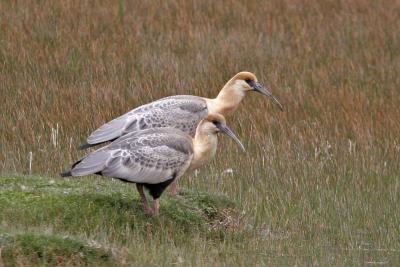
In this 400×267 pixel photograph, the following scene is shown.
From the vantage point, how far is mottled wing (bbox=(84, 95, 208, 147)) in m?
9.99

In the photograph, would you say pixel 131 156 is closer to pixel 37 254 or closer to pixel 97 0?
pixel 37 254

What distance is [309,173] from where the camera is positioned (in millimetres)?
10633

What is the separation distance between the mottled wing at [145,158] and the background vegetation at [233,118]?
279mm

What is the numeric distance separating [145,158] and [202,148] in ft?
1.69

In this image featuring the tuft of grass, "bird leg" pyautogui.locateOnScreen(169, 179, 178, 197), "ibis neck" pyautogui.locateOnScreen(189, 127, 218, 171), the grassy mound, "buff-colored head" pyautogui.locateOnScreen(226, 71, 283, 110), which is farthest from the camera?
"buff-colored head" pyautogui.locateOnScreen(226, 71, 283, 110)

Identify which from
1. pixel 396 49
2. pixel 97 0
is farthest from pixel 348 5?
pixel 97 0

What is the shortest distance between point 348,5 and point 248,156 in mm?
7895

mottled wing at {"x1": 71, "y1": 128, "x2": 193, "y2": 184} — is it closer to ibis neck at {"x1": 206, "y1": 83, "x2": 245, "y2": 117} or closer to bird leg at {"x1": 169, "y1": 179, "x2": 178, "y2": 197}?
bird leg at {"x1": 169, "y1": 179, "x2": 178, "y2": 197}

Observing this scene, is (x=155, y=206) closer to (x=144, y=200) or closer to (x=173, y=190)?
(x=144, y=200)

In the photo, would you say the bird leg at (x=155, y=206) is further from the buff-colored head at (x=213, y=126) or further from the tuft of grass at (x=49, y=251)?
the tuft of grass at (x=49, y=251)

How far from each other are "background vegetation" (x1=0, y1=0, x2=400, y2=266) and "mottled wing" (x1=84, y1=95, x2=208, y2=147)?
0.51 meters

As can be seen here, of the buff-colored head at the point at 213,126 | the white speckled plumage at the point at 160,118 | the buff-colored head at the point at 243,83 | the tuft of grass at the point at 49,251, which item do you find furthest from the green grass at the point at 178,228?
the buff-colored head at the point at 243,83

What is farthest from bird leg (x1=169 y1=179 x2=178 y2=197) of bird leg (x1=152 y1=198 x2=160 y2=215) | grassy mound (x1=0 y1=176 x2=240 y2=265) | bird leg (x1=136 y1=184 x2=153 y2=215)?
bird leg (x1=152 y1=198 x2=160 y2=215)

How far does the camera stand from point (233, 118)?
12812mm
